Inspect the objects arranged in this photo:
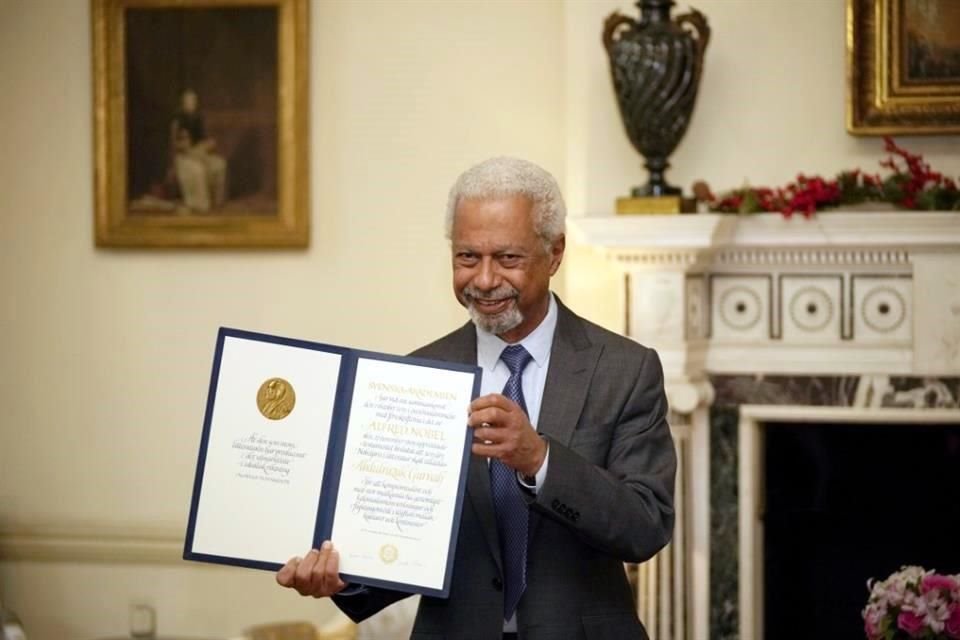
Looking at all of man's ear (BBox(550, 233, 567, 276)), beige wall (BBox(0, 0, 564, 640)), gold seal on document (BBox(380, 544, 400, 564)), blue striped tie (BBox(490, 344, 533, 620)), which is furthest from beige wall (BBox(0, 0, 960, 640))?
gold seal on document (BBox(380, 544, 400, 564))

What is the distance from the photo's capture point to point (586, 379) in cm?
253

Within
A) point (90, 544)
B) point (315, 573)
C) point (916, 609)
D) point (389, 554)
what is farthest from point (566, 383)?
point (90, 544)

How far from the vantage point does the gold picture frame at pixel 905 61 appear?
15.3 feet

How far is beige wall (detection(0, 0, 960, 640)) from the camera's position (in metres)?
5.33

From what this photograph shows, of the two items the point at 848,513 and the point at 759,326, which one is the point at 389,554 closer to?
the point at 759,326

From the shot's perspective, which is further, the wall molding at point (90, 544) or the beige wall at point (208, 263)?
the wall molding at point (90, 544)

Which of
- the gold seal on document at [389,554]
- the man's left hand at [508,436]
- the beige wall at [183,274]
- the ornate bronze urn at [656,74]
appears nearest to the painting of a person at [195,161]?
the beige wall at [183,274]

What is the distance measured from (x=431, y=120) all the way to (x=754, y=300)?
1398mm

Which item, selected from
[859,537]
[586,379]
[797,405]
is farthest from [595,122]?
[586,379]

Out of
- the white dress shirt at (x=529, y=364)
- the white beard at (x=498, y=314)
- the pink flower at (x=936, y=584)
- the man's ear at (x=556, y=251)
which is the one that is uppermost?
the man's ear at (x=556, y=251)

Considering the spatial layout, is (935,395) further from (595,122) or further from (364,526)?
(364,526)

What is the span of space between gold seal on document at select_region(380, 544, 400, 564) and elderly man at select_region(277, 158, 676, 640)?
0.27ft

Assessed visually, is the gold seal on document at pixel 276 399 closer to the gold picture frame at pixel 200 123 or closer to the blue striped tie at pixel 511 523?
the blue striped tie at pixel 511 523

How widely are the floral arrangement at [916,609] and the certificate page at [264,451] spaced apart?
5.16 ft
